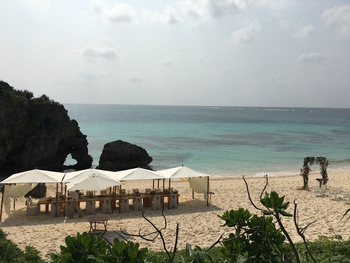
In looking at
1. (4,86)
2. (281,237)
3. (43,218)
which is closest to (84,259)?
(281,237)

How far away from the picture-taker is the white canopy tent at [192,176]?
14555 millimetres

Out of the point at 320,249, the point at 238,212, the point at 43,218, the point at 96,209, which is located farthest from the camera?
the point at 96,209

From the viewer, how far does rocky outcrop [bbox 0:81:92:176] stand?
25.5 m

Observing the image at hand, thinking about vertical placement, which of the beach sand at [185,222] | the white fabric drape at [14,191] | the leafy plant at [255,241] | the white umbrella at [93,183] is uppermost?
the leafy plant at [255,241]

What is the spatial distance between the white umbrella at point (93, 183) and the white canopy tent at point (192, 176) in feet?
8.50

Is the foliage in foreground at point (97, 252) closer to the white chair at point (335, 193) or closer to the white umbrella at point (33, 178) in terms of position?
the white umbrella at point (33, 178)

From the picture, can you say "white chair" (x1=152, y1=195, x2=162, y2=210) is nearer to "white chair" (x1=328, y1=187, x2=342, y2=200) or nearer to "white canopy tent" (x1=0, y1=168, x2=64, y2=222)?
"white canopy tent" (x1=0, y1=168, x2=64, y2=222)

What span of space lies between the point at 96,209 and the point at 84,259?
1268cm

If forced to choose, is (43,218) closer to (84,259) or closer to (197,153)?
(84,259)

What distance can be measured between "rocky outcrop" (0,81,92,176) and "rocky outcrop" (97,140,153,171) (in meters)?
4.37

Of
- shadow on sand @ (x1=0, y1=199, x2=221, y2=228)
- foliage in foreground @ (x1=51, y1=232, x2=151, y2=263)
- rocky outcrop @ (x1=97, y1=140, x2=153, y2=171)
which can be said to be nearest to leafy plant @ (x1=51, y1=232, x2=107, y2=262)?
foliage in foreground @ (x1=51, y1=232, x2=151, y2=263)

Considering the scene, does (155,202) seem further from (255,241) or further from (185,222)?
(255,241)

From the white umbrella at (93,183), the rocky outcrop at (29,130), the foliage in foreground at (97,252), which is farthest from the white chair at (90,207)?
the rocky outcrop at (29,130)

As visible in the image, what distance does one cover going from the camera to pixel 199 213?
14.0 meters
